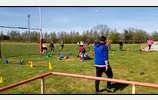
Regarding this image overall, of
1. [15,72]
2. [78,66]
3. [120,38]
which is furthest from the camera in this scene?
[120,38]

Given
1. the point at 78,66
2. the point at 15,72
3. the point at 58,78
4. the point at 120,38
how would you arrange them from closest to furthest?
the point at 58,78, the point at 15,72, the point at 78,66, the point at 120,38

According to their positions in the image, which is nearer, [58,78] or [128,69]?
[58,78]

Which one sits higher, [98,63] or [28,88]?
[98,63]

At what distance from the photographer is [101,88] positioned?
1027cm

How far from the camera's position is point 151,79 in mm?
12312

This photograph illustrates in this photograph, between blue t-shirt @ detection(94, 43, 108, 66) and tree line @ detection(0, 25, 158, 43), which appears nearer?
blue t-shirt @ detection(94, 43, 108, 66)

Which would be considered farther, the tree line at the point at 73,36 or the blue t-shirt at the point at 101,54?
the tree line at the point at 73,36

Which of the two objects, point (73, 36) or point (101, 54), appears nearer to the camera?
point (101, 54)
